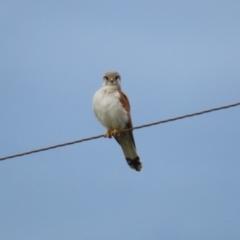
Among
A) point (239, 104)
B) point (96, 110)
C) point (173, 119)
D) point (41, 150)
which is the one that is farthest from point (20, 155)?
point (96, 110)

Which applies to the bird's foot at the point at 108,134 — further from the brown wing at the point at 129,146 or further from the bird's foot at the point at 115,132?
the brown wing at the point at 129,146

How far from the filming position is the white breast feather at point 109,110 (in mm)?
10125

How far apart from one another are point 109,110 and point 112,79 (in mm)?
580

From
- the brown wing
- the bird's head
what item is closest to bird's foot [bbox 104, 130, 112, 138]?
the brown wing

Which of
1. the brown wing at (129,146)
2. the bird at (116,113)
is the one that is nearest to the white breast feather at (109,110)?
the bird at (116,113)

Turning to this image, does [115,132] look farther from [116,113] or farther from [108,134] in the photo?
[116,113]

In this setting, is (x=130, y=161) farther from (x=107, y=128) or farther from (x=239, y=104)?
(x=239, y=104)

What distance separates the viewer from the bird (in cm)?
1015

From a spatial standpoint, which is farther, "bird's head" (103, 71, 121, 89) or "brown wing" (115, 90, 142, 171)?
"bird's head" (103, 71, 121, 89)

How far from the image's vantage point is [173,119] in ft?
24.2

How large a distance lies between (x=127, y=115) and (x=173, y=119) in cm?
295

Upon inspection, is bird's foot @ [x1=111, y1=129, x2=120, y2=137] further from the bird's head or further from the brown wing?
the bird's head

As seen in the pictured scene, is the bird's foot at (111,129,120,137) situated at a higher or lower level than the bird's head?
lower

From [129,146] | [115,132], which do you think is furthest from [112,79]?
[129,146]
